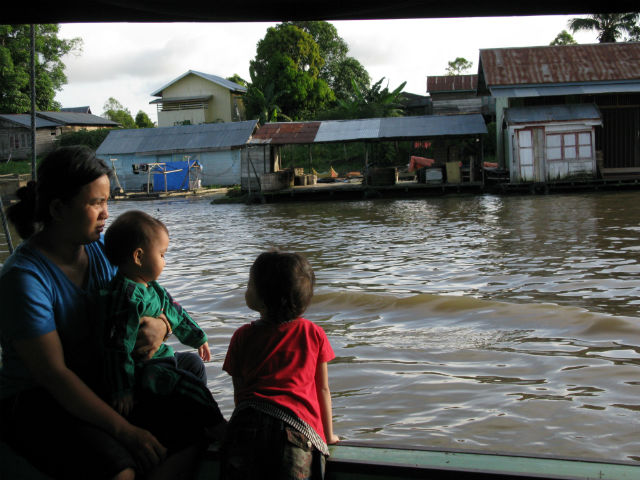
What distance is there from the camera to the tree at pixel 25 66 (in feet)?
134

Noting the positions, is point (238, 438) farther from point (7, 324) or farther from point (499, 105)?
point (499, 105)

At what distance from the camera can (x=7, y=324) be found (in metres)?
1.89

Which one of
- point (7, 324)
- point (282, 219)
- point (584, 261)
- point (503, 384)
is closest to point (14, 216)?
point (7, 324)

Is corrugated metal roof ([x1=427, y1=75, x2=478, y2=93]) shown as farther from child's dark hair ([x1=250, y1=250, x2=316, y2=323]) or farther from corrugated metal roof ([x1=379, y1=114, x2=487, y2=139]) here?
child's dark hair ([x1=250, y1=250, x2=316, y2=323])

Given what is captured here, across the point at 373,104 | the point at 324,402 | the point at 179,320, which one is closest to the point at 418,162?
the point at 373,104

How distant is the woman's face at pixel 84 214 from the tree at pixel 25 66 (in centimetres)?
4278

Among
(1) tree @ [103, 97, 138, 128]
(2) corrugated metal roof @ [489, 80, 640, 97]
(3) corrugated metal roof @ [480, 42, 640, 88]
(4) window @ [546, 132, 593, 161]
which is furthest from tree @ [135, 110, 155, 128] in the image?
(4) window @ [546, 132, 593, 161]

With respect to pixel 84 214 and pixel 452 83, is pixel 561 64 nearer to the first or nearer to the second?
pixel 452 83

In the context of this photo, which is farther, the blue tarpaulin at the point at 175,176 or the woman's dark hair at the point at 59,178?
the blue tarpaulin at the point at 175,176

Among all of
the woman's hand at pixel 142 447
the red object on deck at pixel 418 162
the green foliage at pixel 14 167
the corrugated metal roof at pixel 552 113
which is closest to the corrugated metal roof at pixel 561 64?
the corrugated metal roof at pixel 552 113

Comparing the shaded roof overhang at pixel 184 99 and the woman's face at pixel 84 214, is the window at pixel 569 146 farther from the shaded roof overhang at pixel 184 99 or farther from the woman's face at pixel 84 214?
the shaded roof overhang at pixel 184 99

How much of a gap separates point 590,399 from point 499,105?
74.6ft

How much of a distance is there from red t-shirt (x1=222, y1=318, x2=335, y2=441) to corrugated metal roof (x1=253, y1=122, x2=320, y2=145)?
78.7 ft

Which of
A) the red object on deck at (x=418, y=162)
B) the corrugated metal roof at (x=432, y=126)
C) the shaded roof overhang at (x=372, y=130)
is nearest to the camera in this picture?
the corrugated metal roof at (x=432, y=126)
